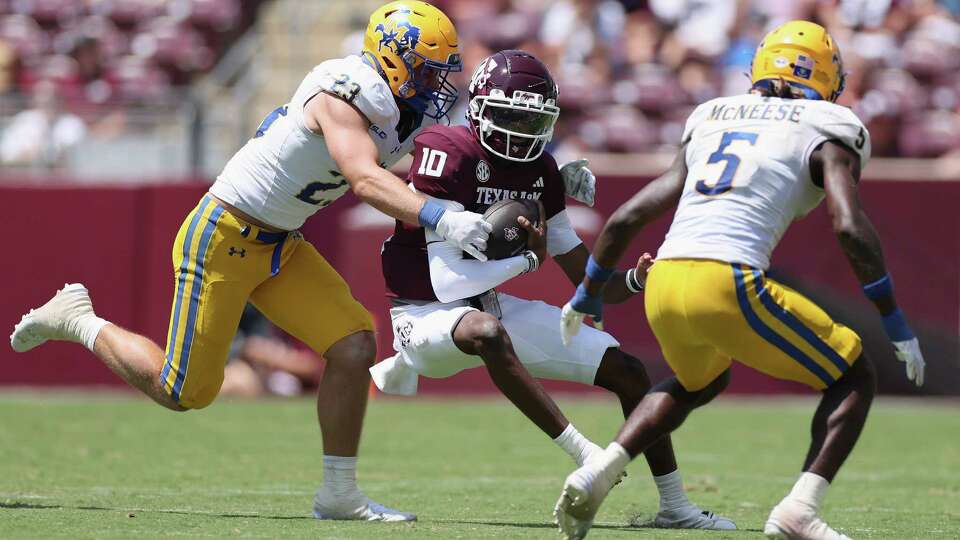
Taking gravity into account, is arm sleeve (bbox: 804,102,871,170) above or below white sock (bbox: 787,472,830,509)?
above

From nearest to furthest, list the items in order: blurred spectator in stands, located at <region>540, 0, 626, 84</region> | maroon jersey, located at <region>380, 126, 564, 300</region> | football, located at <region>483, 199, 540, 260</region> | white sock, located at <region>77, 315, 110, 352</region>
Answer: football, located at <region>483, 199, 540, 260</region>, maroon jersey, located at <region>380, 126, 564, 300</region>, white sock, located at <region>77, 315, 110, 352</region>, blurred spectator in stands, located at <region>540, 0, 626, 84</region>

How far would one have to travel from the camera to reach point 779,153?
4.77m

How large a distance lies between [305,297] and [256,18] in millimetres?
10711

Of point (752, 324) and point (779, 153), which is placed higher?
point (779, 153)

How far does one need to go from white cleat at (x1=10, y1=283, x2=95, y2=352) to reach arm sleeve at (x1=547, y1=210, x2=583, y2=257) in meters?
1.95

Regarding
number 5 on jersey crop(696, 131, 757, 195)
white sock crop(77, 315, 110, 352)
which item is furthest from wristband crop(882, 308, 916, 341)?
white sock crop(77, 315, 110, 352)

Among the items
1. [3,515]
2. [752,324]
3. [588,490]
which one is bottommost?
[3,515]

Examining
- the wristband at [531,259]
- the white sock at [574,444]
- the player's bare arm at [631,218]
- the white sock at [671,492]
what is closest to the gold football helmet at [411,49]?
the wristband at [531,259]

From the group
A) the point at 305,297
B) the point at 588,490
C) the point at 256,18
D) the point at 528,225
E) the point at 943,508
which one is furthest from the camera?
the point at 256,18

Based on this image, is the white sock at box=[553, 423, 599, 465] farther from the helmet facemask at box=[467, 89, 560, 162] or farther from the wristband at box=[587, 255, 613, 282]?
the helmet facemask at box=[467, 89, 560, 162]

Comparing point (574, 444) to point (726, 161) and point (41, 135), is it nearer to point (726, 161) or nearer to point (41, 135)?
point (726, 161)

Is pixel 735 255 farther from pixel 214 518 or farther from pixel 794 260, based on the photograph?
pixel 794 260

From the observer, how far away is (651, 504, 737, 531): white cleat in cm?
548

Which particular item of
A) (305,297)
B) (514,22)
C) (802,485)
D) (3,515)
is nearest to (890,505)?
(802,485)
